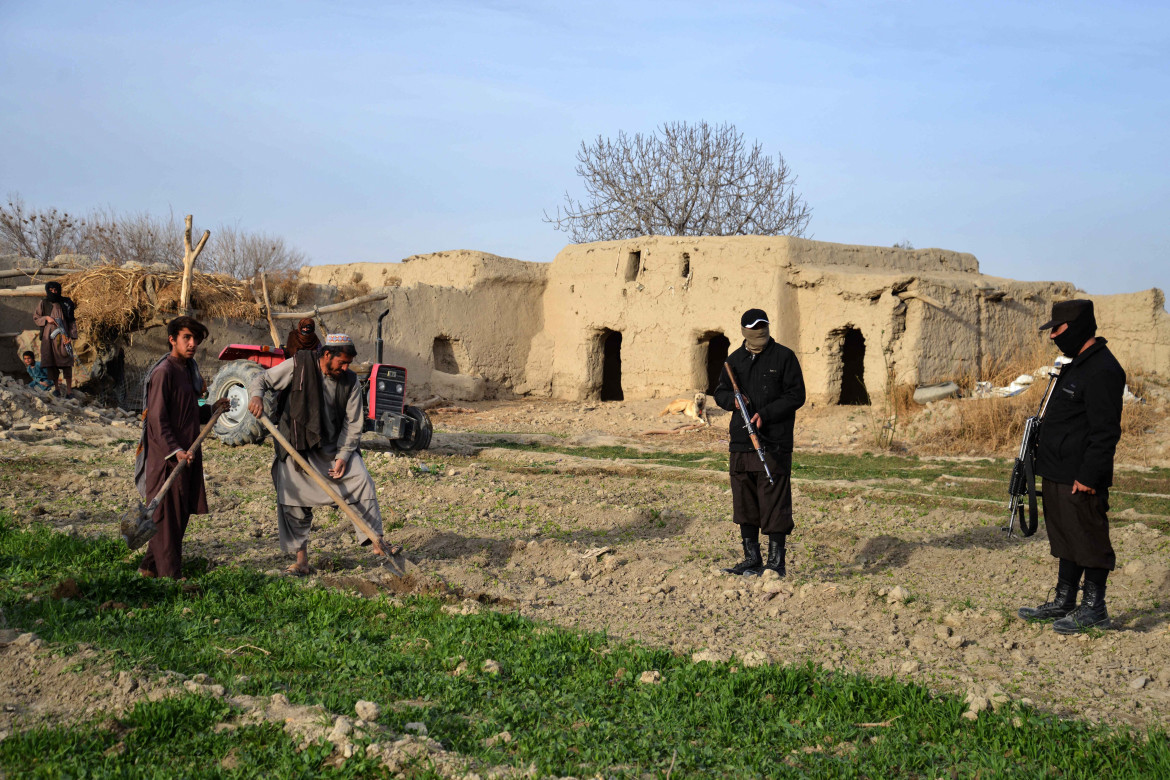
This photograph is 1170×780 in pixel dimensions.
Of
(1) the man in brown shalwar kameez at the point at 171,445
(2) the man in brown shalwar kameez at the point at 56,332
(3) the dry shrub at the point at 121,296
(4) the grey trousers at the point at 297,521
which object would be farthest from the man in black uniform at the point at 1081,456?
(3) the dry shrub at the point at 121,296

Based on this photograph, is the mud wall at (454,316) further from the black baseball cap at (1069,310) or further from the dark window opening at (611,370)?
the black baseball cap at (1069,310)

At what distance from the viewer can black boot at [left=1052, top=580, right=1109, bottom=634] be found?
4609mm

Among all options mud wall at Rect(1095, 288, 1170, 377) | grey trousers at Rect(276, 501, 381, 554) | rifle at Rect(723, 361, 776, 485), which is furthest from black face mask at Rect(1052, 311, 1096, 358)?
mud wall at Rect(1095, 288, 1170, 377)

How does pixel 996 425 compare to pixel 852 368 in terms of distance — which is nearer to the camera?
pixel 996 425

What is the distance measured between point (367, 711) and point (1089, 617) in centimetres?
365

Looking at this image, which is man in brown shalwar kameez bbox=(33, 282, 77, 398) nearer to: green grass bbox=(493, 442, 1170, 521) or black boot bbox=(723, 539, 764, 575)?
green grass bbox=(493, 442, 1170, 521)

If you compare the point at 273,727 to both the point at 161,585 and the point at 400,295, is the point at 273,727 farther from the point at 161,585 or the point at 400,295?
the point at 400,295

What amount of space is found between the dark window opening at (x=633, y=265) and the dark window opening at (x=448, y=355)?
4.09 meters

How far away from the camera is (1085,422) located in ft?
15.0

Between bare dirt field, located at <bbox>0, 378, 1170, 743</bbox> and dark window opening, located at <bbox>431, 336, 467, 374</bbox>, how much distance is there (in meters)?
8.23

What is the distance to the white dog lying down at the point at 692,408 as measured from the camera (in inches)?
648

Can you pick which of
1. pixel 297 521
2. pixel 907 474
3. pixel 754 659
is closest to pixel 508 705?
pixel 754 659

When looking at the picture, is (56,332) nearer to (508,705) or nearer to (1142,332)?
(508,705)

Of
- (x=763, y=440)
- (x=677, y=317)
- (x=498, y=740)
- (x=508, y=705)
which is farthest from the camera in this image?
(x=677, y=317)
